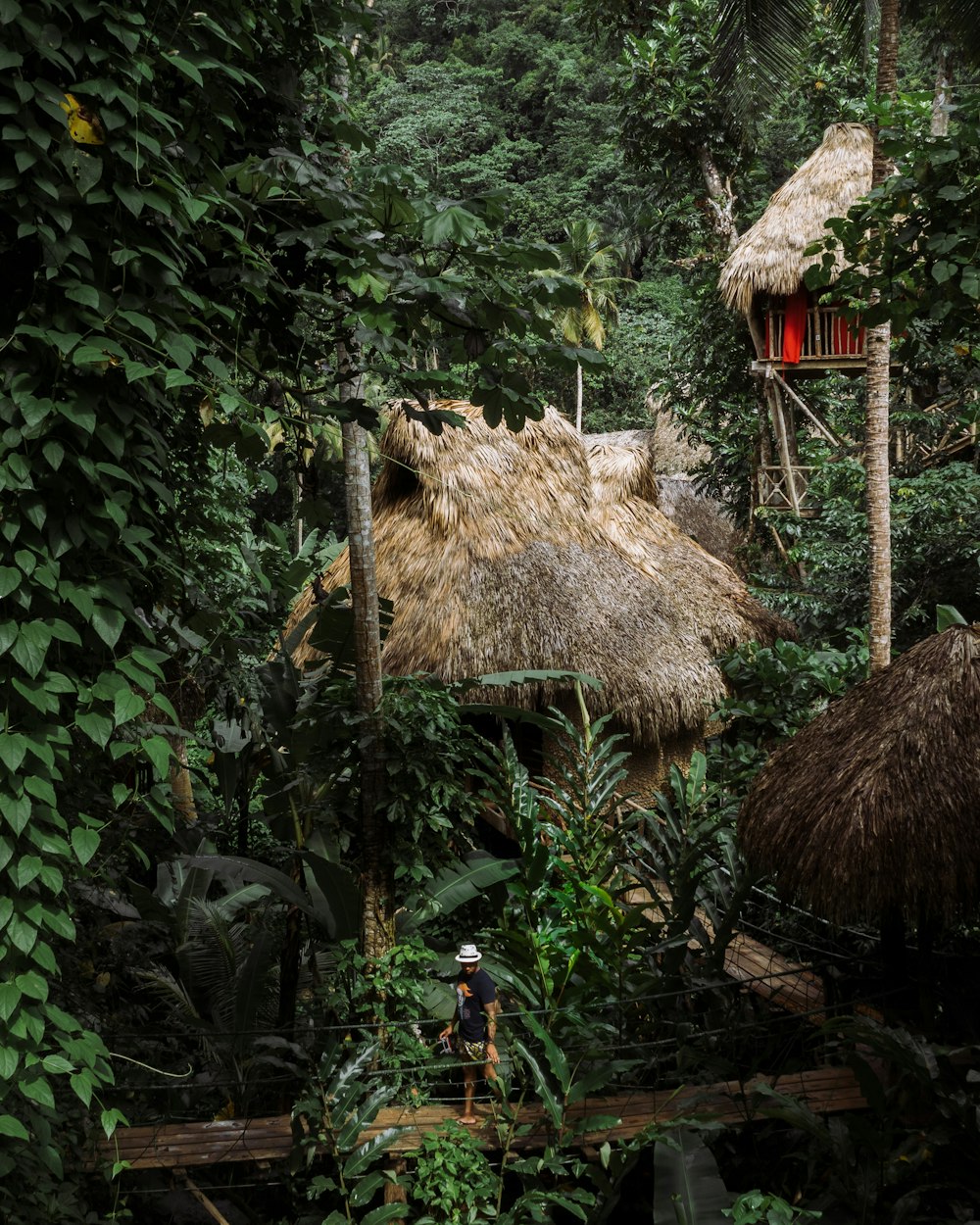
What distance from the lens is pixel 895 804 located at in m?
4.39

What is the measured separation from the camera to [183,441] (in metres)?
3.69

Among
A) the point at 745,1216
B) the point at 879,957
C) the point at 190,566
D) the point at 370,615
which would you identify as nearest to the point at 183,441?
the point at 190,566

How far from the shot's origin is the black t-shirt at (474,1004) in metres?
4.70

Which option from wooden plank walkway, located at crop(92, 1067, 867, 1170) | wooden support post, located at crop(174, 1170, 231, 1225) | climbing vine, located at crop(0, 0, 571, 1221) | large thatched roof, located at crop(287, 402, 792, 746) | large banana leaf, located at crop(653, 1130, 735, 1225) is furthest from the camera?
large thatched roof, located at crop(287, 402, 792, 746)

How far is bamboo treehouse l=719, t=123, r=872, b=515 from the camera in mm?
11602

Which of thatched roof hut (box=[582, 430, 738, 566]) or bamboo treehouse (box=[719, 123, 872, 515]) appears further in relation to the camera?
bamboo treehouse (box=[719, 123, 872, 515])

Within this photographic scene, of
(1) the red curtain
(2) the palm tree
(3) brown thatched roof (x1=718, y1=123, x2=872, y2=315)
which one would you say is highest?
A: (2) the palm tree

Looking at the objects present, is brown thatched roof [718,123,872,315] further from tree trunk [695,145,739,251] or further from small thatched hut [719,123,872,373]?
tree trunk [695,145,739,251]

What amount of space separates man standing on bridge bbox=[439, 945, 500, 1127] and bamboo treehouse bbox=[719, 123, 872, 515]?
760cm

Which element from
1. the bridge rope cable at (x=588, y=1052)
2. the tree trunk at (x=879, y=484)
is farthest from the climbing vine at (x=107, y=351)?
the tree trunk at (x=879, y=484)

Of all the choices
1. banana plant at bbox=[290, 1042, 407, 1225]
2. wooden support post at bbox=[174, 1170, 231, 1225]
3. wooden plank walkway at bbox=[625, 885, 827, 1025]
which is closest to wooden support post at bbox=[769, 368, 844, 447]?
wooden plank walkway at bbox=[625, 885, 827, 1025]

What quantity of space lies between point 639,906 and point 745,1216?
5.13ft

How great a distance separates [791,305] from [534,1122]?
9.26 metres

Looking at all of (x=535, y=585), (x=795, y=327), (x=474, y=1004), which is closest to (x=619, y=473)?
(x=795, y=327)
